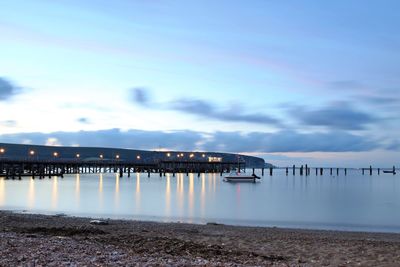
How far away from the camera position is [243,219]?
37.3 m

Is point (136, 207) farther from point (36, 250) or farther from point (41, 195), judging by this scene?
point (36, 250)

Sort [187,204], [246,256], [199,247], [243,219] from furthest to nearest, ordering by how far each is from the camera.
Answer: [187,204] → [243,219] → [199,247] → [246,256]

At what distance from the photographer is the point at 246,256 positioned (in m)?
13.7

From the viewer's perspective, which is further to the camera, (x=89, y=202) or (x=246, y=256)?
(x=89, y=202)

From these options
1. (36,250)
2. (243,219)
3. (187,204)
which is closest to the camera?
(36,250)

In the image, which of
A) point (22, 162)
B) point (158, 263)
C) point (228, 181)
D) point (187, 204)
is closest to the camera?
point (158, 263)

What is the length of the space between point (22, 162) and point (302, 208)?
7463cm

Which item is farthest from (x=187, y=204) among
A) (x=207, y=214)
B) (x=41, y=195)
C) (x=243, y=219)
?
(x=41, y=195)

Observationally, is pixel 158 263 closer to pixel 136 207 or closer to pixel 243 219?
pixel 243 219

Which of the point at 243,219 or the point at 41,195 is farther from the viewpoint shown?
the point at 41,195

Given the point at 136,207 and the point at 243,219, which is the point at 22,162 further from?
the point at 243,219

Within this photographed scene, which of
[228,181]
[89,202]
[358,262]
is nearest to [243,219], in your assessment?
[89,202]

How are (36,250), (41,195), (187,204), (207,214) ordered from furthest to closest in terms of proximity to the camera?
1. (41,195)
2. (187,204)
3. (207,214)
4. (36,250)

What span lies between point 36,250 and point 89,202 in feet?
130
